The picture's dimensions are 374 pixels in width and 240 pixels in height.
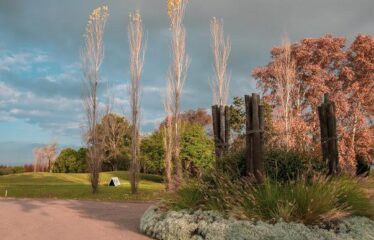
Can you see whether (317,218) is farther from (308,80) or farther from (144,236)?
(308,80)

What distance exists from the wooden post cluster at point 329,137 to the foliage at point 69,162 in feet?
141

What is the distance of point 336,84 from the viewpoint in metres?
31.9

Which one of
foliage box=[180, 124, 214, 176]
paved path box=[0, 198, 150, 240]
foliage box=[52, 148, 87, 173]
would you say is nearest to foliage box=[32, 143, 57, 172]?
foliage box=[52, 148, 87, 173]

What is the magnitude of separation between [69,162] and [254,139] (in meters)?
44.1

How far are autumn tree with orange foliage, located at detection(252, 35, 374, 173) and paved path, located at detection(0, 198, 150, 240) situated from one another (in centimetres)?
1987

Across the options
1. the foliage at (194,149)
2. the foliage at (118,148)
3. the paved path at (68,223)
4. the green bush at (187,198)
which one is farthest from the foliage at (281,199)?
the foliage at (118,148)

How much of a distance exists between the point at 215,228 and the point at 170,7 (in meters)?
15.3

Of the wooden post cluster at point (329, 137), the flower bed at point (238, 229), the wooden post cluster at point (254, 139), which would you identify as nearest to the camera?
the flower bed at point (238, 229)

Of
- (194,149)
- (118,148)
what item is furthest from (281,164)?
(118,148)

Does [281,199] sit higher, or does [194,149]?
[194,149]

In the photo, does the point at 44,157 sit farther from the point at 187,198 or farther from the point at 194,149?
the point at 187,198

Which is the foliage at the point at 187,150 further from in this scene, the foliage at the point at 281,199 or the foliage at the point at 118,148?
the foliage at the point at 281,199

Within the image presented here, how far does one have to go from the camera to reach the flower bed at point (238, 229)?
6957 millimetres

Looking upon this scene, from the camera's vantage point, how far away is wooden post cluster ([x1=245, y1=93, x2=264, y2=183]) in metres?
8.54
